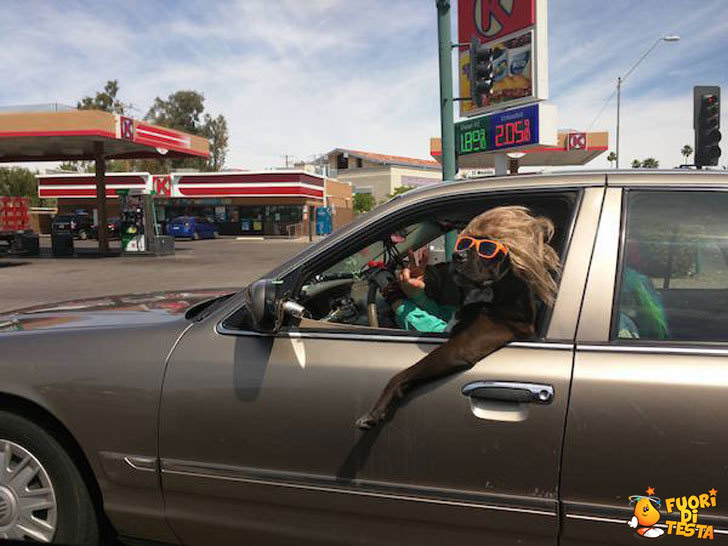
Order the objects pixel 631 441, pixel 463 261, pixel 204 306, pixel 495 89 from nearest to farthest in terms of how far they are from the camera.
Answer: pixel 631 441
pixel 463 261
pixel 204 306
pixel 495 89

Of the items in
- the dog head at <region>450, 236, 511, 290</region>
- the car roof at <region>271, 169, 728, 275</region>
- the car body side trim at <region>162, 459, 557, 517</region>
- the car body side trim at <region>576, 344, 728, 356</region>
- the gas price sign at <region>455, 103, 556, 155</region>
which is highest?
the gas price sign at <region>455, 103, 556, 155</region>

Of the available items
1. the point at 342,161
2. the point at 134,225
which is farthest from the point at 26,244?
the point at 342,161

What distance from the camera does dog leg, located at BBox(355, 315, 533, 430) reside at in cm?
195

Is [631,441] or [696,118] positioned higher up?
→ [696,118]

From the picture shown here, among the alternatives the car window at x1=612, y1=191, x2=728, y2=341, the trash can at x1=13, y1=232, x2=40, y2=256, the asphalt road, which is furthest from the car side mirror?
the trash can at x1=13, y1=232, x2=40, y2=256

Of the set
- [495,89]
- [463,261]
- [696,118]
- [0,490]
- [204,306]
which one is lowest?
[0,490]

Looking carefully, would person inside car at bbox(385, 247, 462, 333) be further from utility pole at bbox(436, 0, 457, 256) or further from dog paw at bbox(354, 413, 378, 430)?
utility pole at bbox(436, 0, 457, 256)

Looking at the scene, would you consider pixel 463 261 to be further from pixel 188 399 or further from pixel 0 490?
pixel 0 490

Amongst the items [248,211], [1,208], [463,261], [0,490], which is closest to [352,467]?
[463,261]

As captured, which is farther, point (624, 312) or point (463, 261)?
point (463, 261)

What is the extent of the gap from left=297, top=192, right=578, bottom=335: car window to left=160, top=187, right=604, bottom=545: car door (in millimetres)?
77

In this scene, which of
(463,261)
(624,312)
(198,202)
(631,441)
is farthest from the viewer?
(198,202)

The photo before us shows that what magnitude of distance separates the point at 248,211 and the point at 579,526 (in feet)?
139

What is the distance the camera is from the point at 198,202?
42.7 m
